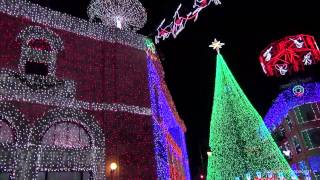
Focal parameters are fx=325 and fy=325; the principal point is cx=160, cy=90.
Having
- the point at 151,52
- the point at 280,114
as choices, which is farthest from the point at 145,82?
the point at 280,114

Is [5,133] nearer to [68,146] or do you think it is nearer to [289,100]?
[68,146]

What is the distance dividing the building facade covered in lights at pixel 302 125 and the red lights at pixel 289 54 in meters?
9.04

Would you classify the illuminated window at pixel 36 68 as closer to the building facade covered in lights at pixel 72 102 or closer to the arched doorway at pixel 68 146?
the building facade covered in lights at pixel 72 102

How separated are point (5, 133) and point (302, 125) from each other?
40.4 meters

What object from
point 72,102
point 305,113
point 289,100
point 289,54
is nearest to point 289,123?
point 289,100

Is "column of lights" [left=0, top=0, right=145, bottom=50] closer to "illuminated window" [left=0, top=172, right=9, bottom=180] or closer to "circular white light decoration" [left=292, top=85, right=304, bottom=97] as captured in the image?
"illuminated window" [left=0, top=172, right=9, bottom=180]

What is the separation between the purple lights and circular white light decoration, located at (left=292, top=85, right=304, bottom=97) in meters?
0.32

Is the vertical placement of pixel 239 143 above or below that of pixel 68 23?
below

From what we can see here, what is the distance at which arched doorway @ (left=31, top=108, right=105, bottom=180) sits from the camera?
13406mm

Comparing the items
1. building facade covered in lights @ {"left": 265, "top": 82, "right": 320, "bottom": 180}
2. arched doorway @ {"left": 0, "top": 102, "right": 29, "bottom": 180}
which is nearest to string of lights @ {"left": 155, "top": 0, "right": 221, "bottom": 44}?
arched doorway @ {"left": 0, "top": 102, "right": 29, "bottom": 180}

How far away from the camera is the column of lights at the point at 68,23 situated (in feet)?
48.9

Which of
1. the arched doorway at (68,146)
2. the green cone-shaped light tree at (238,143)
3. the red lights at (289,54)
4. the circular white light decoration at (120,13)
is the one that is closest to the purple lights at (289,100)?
the red lights at (289,54)

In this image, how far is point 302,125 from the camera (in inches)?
1736

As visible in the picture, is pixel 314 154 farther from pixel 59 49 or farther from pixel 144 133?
pixel 59 49
